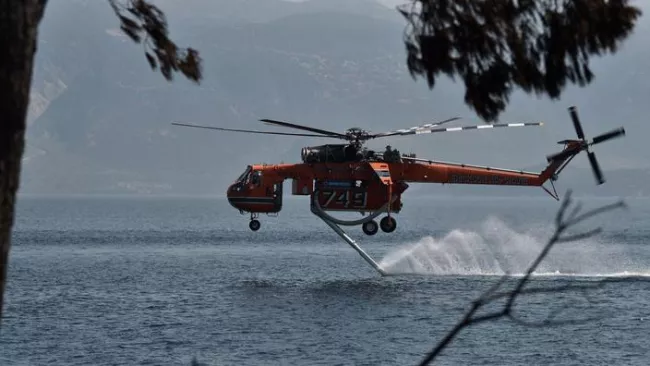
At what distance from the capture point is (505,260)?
91625 mm

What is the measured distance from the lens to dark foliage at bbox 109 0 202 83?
31.5 ft

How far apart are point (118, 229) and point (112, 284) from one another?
93503mm

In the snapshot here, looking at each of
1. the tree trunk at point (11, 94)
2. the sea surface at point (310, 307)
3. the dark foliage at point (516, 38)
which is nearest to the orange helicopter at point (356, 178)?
the sea surface at point (310, 307)

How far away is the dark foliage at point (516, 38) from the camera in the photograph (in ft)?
27.9

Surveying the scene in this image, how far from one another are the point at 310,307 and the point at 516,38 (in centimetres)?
4920

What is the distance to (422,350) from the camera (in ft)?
145

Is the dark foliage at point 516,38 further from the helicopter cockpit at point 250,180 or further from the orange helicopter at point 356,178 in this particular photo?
the helicopter cockpit at point 250,180

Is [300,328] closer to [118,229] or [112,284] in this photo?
[112,284]

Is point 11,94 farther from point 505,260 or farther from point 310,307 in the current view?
point 505,260

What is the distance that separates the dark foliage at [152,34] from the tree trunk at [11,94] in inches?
79.8

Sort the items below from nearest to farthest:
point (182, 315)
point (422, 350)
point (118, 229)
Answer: point (422, 350)
point (182, 315)
point (118, 229)

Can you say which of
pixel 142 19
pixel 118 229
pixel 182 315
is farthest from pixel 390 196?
pixel 118 229

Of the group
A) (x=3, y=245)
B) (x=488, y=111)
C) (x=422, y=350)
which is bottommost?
(x=422, y=350)

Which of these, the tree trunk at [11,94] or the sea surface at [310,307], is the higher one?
the tree trunk at [11,94]
